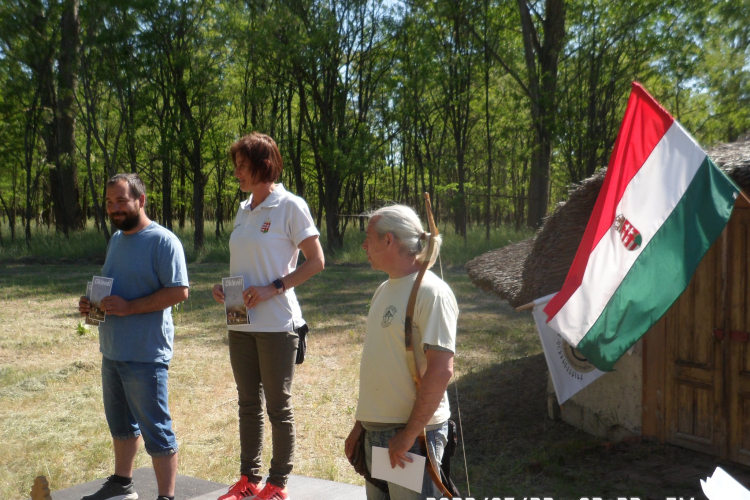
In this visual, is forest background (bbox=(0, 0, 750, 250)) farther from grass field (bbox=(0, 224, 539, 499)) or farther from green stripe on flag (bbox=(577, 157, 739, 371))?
green stripe on flag (bbox=(577, 157, 739, 371))

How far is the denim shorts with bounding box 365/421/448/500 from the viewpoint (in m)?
2.53

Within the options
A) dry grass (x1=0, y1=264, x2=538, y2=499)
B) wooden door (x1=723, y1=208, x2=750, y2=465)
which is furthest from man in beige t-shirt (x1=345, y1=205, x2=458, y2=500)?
wooden door (x1=723, y1=208, x2=750, y2=465)

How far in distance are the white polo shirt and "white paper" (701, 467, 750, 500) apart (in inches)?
97.8

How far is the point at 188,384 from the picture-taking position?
27.1 ft

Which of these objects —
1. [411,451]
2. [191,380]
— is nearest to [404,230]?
[411,451]

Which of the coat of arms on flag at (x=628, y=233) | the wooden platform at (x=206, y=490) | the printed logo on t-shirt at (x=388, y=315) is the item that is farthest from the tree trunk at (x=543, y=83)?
the printed logo on t-shirt at (x=388, y=315)

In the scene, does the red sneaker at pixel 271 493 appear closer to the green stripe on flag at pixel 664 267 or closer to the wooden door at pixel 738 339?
the green stripe on flag at pixel 664 267

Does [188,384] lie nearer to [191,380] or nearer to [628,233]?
[191,380]

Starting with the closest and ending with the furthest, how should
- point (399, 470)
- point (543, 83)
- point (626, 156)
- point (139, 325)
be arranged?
1. point (399, 470)
2. point (626, 156)
3. point (139, 325)
4. point (543, 83)

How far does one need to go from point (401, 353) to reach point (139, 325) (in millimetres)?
1695

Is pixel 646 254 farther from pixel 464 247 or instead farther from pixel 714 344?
pixel 464 247

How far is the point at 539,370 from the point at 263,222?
642 centimetres

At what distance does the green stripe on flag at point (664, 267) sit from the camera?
2979 millimetres

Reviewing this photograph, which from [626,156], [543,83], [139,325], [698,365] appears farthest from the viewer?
[543,83]
